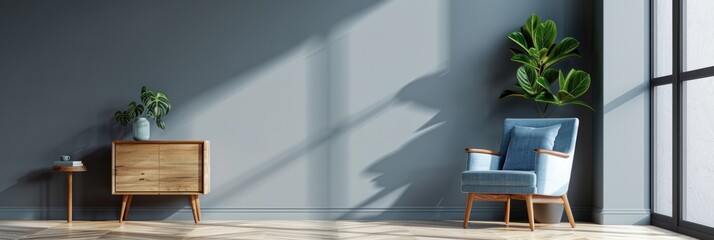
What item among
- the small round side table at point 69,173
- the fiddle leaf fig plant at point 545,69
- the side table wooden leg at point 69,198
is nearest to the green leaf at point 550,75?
the fiddle leaf fig plant at point 545,69

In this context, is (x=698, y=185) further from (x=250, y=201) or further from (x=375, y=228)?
(x=250, y=201)

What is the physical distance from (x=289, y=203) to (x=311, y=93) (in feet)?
2.72

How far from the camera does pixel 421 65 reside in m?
6.30

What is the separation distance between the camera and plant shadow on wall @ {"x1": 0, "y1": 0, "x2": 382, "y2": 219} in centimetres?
623

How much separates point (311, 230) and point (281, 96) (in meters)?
1.19

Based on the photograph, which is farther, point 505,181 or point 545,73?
point 545,73

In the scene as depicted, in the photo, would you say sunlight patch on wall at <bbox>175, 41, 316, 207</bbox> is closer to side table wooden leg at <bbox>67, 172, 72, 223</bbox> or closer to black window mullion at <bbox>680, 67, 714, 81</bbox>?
side table wooden leg at <bbox>67, 172, 72, 223</bbox>

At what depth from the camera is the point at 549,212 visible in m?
5.93

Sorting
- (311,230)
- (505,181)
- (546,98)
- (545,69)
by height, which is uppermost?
(545,69)

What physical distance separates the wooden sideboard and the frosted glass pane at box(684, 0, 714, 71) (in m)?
3.24

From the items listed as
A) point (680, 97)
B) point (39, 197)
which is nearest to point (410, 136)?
point (680, 97)

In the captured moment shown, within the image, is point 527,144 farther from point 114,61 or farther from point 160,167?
point 114,61

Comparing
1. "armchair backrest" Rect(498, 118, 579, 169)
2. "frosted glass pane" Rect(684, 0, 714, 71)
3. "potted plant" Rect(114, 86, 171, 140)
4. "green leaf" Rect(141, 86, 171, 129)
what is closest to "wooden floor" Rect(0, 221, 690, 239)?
"armchair backrest" Rect(498, 118, 579, 169)

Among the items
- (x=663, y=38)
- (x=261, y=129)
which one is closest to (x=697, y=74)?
(x=663, y=38)
